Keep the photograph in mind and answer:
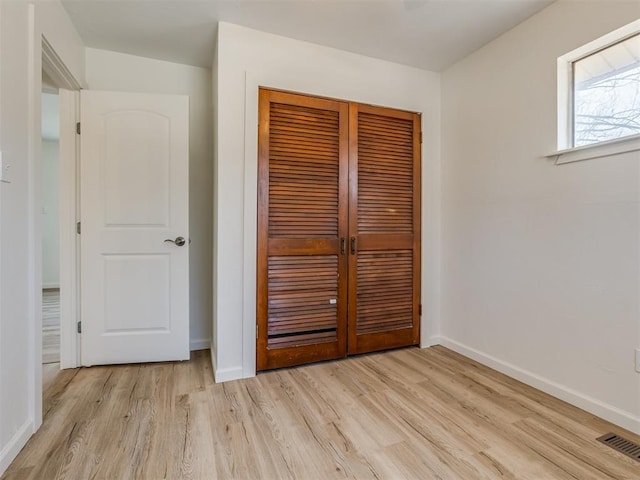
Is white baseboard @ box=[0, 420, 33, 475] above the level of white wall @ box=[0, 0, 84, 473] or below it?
below

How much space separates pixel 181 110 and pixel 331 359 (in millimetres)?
2150

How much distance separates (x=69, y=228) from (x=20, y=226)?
91 cm

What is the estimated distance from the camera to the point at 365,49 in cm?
246

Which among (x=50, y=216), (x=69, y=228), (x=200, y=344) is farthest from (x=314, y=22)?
(x=50, y=216)

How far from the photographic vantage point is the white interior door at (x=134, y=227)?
91.4 inches

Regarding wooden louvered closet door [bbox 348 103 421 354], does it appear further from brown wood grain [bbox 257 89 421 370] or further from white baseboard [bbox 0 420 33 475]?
white baseboard [bbox 0 420 33 475]

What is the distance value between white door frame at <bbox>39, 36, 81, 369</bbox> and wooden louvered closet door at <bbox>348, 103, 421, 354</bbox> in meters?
1.94

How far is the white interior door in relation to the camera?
2320 millimetres

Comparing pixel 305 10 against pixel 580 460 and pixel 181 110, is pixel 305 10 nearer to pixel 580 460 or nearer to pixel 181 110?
pixel 181 110

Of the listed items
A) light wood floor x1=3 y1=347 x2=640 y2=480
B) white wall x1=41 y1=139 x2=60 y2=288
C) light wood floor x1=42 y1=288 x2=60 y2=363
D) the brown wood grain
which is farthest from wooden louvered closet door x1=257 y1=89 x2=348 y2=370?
white wall x1=41 y1=139 x2=60 y2=288

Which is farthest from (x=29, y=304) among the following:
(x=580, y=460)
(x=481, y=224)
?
(x=481, y=224)

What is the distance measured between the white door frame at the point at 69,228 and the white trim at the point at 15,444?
87 centimetres

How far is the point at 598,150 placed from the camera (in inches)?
69.1

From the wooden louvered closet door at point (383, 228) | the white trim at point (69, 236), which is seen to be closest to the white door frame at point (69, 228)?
the white trim at point (69, 236)
